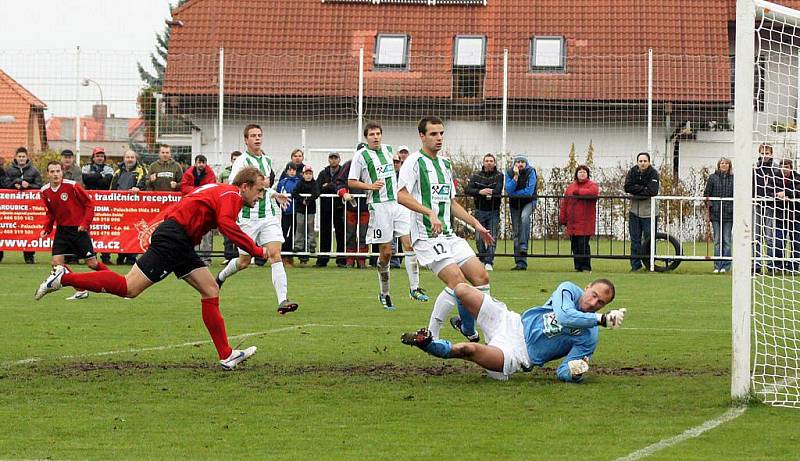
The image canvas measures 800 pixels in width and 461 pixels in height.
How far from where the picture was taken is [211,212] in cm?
949

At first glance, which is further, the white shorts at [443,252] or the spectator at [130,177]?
the spectator at [130,177]

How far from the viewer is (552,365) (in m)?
10.1

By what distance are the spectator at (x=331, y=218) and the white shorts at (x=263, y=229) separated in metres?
7.96

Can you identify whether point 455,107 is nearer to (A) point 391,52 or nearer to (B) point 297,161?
(A) point 391,52

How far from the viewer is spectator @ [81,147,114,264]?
76.1 ft

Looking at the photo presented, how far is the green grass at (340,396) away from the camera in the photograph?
6.82 metres

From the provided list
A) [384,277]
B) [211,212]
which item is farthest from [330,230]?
[211,212]

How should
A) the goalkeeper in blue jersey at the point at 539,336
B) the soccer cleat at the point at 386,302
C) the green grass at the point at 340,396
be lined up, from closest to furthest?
the green grass at the point at 340,396
the goalkeeper in blue jersey at the point at 539,336
the soccer cleat at the point at 386,302

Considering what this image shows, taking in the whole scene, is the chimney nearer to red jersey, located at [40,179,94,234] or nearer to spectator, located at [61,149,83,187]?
spectator, located at [61,149,83,187]

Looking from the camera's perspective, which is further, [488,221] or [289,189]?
[488,221]

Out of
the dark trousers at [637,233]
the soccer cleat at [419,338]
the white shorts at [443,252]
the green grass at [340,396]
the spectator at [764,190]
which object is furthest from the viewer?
the dark trousers at [637,233]

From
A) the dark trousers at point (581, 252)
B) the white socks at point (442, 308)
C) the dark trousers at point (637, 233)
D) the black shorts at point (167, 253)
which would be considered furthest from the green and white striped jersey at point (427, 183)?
the dark trousers at point (637, 233)

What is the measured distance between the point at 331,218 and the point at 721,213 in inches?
277

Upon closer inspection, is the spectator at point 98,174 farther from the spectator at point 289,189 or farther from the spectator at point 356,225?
the spectator at point 356,225
